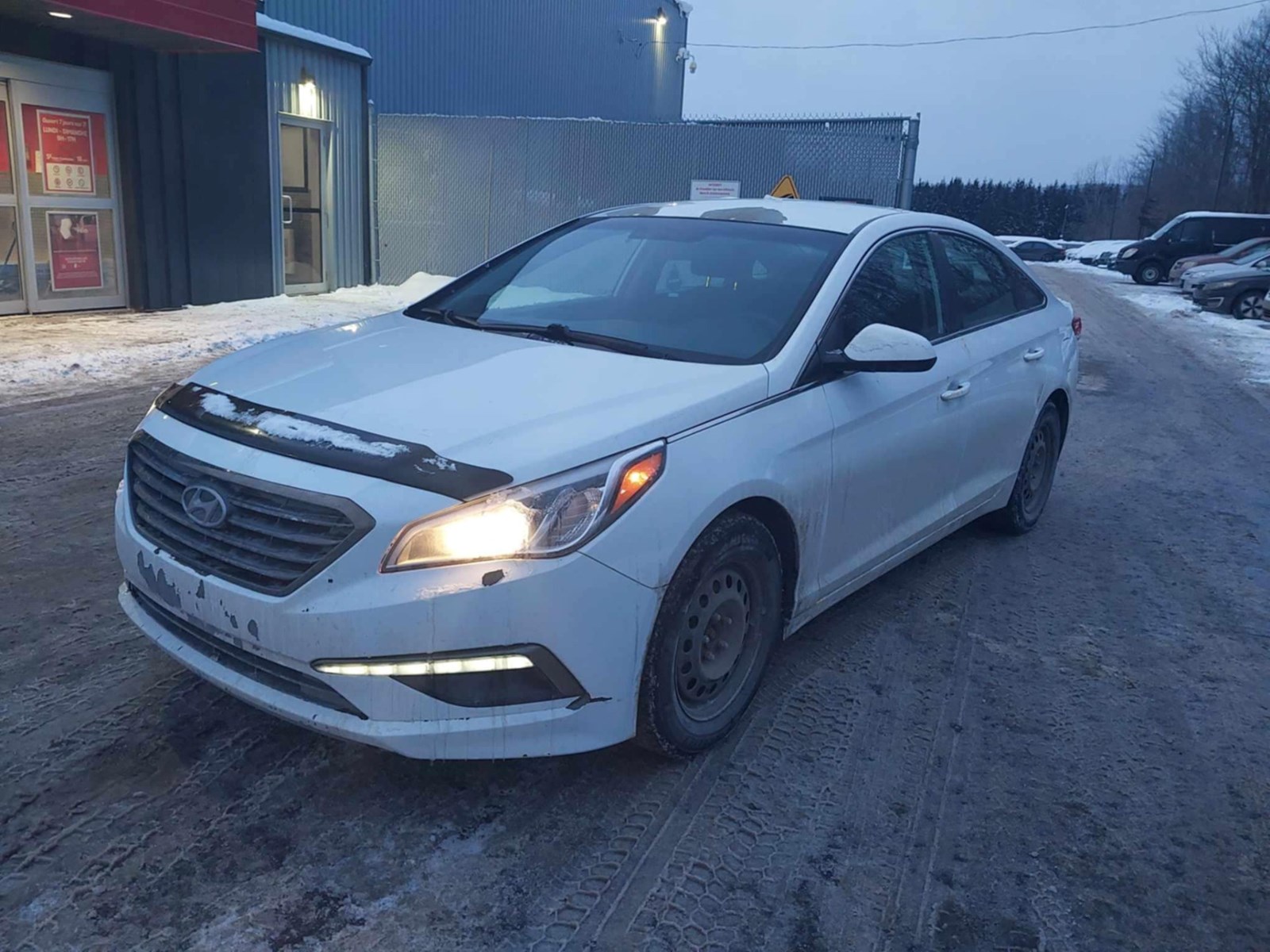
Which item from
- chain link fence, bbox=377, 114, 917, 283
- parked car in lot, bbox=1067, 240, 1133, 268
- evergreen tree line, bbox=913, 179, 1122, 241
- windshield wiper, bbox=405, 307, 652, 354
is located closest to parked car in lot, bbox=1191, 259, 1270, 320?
chain link fence, bbox=377, 114, 917, 283

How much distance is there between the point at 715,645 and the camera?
3264 millimetres

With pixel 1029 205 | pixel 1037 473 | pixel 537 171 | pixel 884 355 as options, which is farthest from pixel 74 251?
pixel 1029 205

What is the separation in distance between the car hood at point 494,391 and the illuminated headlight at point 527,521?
1.9 inches

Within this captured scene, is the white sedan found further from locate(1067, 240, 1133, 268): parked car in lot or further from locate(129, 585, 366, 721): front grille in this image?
locate(1067, 240, 1133, 268): parked car in lot

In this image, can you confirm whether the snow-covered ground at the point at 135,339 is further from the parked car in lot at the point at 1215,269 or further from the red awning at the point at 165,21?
the parked car in lot at the point at 1215,269

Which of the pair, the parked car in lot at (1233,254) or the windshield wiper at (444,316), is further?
the parked car in lot at (1233,254)

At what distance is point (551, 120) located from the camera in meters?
16.2

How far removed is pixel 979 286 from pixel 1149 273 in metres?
28.5

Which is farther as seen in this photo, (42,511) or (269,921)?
(42,511)

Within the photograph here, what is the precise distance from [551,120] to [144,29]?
6737mm

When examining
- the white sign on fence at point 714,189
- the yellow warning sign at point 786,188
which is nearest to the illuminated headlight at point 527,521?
the yellow warning sign at point 786,188

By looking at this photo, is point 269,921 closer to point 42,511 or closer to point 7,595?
point 7,595

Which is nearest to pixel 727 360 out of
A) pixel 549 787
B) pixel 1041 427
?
pixel 549 787

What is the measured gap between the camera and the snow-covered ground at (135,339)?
332 inches
